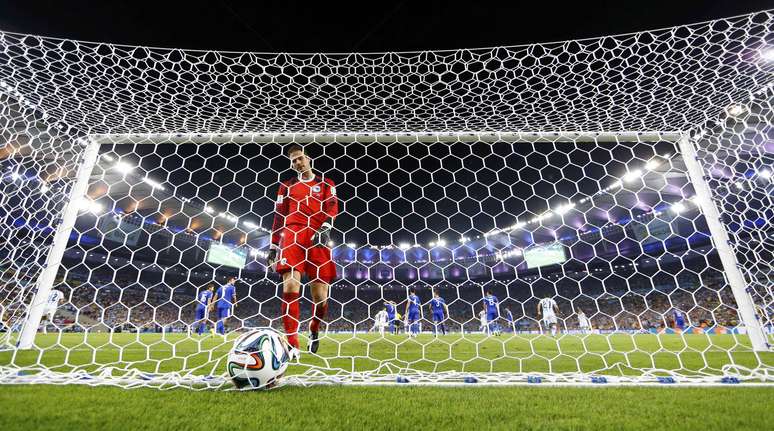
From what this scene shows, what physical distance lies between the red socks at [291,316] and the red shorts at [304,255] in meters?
0.23

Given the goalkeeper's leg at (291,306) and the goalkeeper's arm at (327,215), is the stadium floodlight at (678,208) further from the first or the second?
the goalkeeper's leg at (291,306)

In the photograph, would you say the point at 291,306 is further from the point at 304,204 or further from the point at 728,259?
the point at 728,259

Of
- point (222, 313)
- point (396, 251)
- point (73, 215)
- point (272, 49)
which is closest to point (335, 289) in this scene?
point (396, 251)

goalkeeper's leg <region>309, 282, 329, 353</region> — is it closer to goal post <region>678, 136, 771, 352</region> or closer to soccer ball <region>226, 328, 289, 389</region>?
soccer ball <region>226, 328, 289, 389</region>

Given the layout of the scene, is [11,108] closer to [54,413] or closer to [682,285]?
A: [54,413]

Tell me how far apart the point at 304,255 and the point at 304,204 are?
483 mm

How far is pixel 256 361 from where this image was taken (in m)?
1.54

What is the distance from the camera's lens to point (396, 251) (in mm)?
24016

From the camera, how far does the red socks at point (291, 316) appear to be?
2.51 meters

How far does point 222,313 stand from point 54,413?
25.8ft

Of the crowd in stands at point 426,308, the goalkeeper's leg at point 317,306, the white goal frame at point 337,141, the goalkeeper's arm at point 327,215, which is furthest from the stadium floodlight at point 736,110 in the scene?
the crowd in stands at point 426,308

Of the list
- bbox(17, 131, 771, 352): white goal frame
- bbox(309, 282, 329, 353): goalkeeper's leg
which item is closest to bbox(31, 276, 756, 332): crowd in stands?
bbox(309, 282, 329, 353): goalkeeper's leg

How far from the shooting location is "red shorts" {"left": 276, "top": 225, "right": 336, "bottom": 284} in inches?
107

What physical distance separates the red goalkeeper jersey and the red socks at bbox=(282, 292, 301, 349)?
0.57 meters
